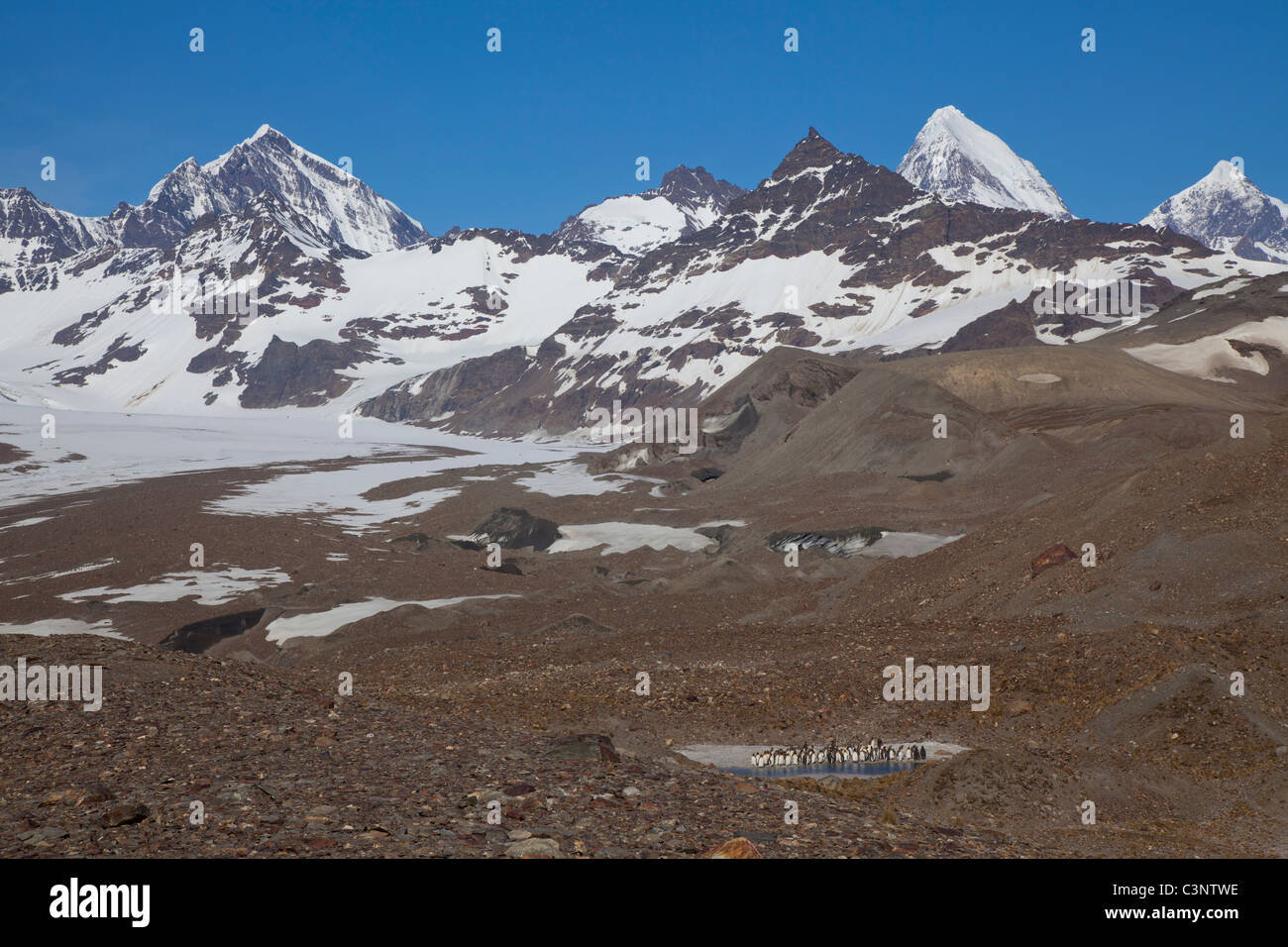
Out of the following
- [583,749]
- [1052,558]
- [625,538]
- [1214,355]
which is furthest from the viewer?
[1214,355]

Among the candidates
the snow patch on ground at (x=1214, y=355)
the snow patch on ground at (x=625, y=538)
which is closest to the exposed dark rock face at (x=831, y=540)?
the snow patch on ground at (x=625, y=538)

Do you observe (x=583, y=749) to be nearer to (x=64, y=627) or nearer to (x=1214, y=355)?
(x=64, y=627)

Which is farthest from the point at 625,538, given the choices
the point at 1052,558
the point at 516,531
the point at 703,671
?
the point at 703,671

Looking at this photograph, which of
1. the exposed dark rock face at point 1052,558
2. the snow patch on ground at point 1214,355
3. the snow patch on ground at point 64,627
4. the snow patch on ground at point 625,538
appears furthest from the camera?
the snow patch on ground at point 1214,355

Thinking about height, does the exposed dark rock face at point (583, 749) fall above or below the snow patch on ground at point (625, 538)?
above

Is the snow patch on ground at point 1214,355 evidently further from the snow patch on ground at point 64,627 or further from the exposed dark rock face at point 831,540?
the snow patch on ground at point 64,627

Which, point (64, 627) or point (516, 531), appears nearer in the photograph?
point (64, 627)

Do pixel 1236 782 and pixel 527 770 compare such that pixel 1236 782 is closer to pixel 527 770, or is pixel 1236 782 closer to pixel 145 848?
pixel 527 770

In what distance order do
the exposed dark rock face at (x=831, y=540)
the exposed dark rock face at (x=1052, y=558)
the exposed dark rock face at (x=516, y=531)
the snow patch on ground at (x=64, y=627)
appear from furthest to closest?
the exposed dark rock face at (x=516, y=531)
the exposed dark rock face at (x=831, y=540)
the snow patch on ground at (x=64, y=627)
the exposed dark rock face at (x=1052, y=558)
